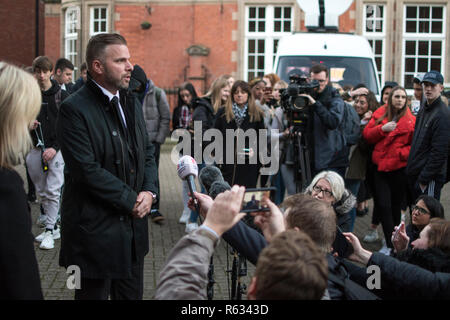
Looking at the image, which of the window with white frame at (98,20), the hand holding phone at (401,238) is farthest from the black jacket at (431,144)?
the window with white frame at (98,20)

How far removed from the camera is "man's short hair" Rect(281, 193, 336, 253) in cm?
278

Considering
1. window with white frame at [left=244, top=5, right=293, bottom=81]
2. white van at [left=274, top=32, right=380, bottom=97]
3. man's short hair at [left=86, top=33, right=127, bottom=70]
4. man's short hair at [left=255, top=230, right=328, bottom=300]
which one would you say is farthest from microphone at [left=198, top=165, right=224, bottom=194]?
window with white frame at [left=244, top=5, right=293, bottom=81]

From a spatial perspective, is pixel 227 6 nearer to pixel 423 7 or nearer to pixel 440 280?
pixel 423 7

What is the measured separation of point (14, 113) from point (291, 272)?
47.5 inches

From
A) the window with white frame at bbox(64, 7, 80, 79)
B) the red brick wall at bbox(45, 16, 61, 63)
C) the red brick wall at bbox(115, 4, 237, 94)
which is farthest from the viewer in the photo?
the red brick wall at bbox(45, 16, 61, 63)

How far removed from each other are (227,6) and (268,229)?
69.3 feet

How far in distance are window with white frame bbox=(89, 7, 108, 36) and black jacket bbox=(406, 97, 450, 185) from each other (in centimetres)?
1967

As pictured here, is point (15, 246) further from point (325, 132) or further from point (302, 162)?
point (325, 132)

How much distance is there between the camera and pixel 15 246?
222 cm

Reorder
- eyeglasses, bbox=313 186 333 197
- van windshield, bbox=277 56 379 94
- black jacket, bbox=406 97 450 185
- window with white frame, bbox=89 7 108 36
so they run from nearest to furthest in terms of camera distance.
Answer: eyeglasses, bbox=313 186 333 197
black jacket, bbox=406 97 450 185
van windshield, bbox=277 56 379 94
window with white frame, bbox=89 7 108 36

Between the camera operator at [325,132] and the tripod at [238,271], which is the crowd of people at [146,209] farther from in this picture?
the tripod at [238,271]

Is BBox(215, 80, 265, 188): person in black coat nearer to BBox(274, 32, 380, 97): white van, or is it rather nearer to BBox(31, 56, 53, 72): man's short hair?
BBox(31, 56, 53, 72): man's short hair

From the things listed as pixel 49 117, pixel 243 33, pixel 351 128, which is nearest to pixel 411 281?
pixel 351 128

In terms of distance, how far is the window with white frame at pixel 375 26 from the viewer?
73.3 ft
